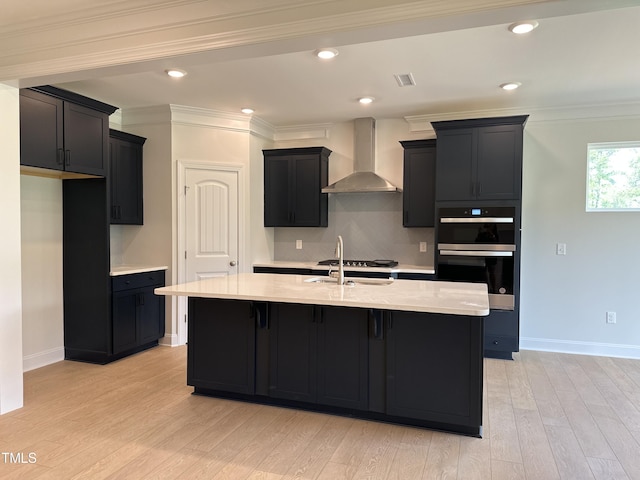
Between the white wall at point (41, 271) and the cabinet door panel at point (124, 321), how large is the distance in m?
0.61

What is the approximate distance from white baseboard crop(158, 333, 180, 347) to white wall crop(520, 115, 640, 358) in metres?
3.94

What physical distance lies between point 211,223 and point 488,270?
310 cm

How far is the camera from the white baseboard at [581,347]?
14.6 feet

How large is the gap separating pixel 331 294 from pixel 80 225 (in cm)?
285

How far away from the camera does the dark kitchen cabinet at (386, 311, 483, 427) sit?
104 inches

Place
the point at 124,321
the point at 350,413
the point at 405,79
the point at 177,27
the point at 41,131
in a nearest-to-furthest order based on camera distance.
→ the point at 177,27, the point at 350,413, the point at 41,131, the point at 405,79, the point at 124,321

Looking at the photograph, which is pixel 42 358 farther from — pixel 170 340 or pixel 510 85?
pixel 510 85

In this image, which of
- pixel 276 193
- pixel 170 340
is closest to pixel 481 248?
pixel 276 193

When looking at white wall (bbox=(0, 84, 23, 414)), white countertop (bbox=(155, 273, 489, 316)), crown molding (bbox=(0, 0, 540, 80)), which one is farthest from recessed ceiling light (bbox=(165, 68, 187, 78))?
white countertop (bbox=(155, 273, 489, 316))

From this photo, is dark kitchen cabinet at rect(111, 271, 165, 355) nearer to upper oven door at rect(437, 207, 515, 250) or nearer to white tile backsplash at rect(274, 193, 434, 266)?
white tile backsplash at rect(274, 193, 434, 266)

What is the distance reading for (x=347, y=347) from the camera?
294 centimetres

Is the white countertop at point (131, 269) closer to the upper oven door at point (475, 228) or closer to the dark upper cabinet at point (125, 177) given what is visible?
the dark upper cabinet at point (125, 177)

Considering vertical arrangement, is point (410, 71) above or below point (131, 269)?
above

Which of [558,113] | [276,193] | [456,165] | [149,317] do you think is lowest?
[149,317]
